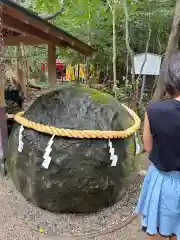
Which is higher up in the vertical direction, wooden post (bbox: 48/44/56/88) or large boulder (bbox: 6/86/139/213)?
wooden post (bbox: 48/44/56/88)

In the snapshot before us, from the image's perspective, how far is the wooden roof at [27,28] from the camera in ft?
9.64

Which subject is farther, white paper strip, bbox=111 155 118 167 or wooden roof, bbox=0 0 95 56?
wooden roof, bbox=0 0 95 56

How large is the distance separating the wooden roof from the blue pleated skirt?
2.13 meters

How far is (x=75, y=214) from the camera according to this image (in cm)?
300

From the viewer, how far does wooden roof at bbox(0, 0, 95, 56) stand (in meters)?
2.94

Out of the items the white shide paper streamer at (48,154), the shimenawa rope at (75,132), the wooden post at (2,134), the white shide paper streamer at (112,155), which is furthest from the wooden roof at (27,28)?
the white shide paper streamer at (112,155)

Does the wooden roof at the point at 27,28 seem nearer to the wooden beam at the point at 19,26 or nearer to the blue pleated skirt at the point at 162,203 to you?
the wooden beam at the point at 19,26

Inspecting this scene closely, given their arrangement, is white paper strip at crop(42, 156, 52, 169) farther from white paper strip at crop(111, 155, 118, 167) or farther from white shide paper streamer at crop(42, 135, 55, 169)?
white paper strip at crop(111, 155, 118, 167)

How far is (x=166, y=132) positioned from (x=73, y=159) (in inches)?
44.6

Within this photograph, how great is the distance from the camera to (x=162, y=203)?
76.1 inches

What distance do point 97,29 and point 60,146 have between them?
671 cm

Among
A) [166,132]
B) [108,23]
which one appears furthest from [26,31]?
[108,23]

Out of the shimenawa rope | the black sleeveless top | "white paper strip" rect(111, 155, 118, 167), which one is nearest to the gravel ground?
"white paper strip" rect(111, 155, 118, 167)

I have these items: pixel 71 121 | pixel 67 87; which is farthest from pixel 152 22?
pixel 71 121
